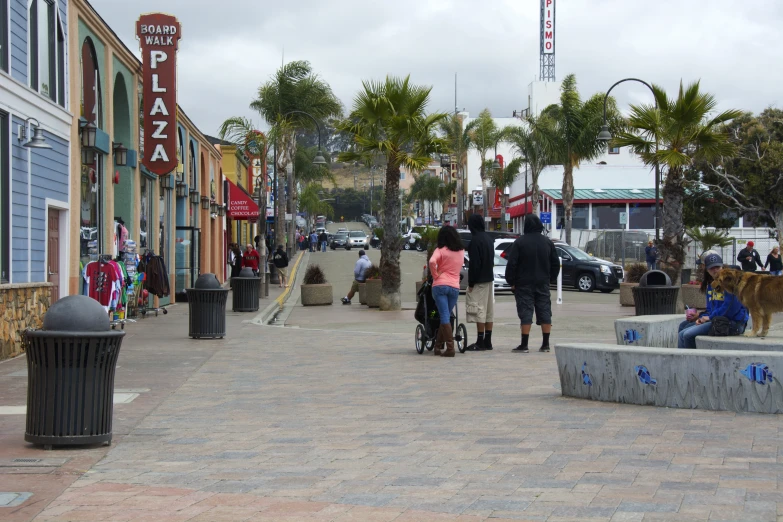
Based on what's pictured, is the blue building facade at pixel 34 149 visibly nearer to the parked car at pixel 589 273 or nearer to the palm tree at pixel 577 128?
the parked car at pixel 589 273

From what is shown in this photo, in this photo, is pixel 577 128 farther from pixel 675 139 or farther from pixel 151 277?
pixel 151 277

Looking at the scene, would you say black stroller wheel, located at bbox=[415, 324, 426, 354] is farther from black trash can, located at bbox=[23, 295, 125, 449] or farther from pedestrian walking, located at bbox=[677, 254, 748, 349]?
black trash can, located at bbox=[23, 295, 125, 449]

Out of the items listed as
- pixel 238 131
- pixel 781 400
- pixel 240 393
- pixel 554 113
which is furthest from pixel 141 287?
pixel 554 113

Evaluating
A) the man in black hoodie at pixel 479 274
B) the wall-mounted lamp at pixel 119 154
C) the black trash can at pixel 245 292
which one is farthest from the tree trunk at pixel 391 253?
the man in black hoodie at pixel 479 274

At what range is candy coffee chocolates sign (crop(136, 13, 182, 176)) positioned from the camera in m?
21.8

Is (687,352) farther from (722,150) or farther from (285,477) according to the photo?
(722,150)

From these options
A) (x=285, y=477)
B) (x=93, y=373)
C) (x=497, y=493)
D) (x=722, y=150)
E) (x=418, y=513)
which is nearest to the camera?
(x=418, y=513)

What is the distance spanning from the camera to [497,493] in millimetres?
5551

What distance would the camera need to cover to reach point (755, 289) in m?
9.98

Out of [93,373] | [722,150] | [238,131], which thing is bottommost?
[93,373]

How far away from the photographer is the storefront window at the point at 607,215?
211ft

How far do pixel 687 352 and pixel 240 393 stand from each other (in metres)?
4.34

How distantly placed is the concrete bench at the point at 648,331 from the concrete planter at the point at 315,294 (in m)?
16.1

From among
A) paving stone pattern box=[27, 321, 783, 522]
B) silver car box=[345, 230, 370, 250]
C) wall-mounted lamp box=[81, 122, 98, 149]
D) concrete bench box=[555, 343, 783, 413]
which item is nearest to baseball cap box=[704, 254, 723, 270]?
concrete bench box=[555, 343, 783, 413]
